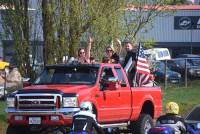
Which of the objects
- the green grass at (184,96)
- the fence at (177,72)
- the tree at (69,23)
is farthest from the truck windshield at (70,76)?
the fence at (177,72)

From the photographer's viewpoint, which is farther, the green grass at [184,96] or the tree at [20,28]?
the green grass at [184,96]

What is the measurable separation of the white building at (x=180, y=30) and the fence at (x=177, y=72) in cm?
2434

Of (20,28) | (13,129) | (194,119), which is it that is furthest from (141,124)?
(20,28)

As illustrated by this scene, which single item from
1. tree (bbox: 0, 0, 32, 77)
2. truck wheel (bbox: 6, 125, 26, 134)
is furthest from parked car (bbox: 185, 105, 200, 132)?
tree (bbox: 0, 0, 32, 77)

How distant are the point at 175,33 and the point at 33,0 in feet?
152

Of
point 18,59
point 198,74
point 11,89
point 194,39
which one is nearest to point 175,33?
point 194,39

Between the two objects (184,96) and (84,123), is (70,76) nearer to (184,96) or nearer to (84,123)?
(84,123)

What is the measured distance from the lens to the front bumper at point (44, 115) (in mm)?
14250

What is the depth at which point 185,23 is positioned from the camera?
2576 inches

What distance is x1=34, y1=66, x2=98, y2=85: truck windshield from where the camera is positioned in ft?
50.5

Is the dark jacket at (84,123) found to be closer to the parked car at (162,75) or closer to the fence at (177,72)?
the fence at (177,72)

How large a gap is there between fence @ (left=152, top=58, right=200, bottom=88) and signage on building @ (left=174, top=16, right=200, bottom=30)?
970 inches

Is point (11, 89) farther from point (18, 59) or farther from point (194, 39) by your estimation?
point (194, 39)

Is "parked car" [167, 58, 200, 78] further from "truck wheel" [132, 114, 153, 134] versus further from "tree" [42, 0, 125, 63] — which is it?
"truck wheel" [132, 114, 153, 134]
